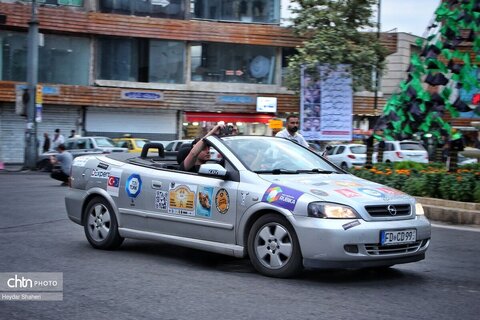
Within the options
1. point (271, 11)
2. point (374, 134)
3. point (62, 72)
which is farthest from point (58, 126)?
point (374, 134)

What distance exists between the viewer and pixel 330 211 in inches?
254

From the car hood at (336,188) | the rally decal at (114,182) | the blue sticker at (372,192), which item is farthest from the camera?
the rally decal at (114,182)

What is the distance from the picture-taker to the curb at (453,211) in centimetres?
1192

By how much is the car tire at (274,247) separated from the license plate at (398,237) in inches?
31.0

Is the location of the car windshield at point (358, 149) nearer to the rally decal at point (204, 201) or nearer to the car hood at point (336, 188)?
the car hood at point (336, 188)

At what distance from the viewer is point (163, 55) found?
37.2m

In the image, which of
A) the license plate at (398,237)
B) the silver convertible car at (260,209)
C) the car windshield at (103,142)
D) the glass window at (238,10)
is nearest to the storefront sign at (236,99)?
the glass window at (238,10)

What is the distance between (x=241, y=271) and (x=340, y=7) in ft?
90.0

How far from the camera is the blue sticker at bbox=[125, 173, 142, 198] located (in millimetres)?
8227

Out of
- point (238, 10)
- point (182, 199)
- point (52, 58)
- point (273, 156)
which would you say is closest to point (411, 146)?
point (238, 10)

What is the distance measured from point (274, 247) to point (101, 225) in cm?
279

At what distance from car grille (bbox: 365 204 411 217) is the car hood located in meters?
0.06

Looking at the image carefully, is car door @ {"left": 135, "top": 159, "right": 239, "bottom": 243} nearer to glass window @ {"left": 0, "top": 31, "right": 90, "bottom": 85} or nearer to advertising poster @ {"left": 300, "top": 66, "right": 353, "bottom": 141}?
advertising poster @ {"left": 300, "top": 66, "right": 353, "bottom": 141}

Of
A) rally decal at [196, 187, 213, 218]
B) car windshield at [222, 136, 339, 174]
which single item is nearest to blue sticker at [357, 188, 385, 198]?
car windshield at [222, 136, 339, 174]
